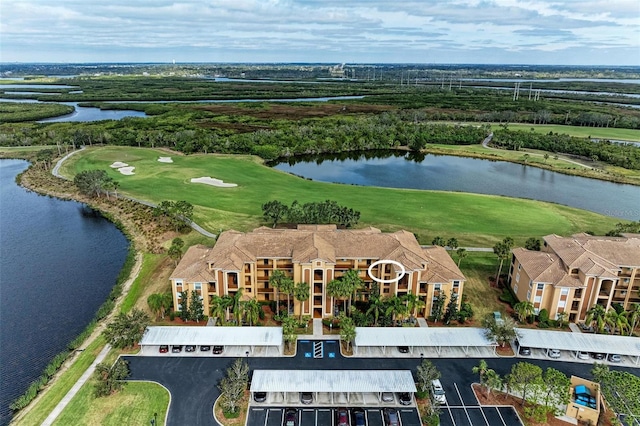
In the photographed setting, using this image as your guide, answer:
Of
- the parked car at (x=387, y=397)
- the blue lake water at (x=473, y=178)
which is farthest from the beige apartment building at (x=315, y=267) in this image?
the blue lake water at (x=473, y=178)

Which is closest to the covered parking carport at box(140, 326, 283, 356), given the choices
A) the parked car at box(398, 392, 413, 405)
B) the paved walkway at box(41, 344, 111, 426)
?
the paved walkway at box(41, 344, 111, 426)

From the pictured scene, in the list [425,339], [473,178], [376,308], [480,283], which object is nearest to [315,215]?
[376,308]

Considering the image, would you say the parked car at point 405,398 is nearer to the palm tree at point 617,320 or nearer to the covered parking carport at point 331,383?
the covered parking carport at point 331,383

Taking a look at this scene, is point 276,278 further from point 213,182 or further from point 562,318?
point 213,182

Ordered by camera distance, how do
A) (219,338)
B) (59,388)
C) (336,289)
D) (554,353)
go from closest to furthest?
(59,388) < (219,338) < (554,353) < (336,289)

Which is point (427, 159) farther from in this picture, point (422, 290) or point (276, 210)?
point (422, 290)

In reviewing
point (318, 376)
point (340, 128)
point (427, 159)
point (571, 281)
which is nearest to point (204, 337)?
point (318, 376)
